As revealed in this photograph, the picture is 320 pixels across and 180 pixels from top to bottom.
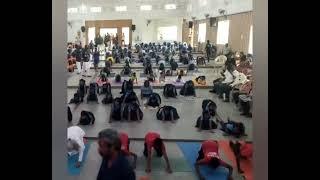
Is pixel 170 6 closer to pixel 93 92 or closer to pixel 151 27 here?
pixel 151 27

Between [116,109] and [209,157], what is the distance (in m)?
0.51

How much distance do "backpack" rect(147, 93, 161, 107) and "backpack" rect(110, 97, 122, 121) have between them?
16 cm

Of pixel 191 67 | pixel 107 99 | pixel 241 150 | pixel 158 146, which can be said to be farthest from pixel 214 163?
pixel 107 99

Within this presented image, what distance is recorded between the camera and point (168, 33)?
1.53 m

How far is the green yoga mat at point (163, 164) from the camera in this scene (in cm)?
135

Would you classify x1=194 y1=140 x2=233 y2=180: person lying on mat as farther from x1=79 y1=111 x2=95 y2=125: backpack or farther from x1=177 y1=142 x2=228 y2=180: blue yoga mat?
x1=79 y1=111 x2=95 y2=125: backpack

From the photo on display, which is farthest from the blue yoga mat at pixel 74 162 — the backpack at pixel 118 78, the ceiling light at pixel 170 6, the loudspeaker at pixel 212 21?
the loudspeaker at pixel 212 21

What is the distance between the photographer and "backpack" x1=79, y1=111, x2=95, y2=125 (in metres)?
1.33

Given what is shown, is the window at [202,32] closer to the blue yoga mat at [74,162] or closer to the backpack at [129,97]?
the backpack at [129,97]

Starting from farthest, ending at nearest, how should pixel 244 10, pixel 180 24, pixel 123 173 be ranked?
pixel 180 24
pixel 244 10
pixel 123 173
